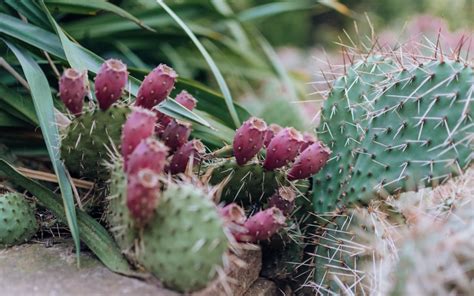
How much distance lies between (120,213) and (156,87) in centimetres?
28

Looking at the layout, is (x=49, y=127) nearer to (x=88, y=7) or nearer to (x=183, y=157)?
(x=183, y=157)

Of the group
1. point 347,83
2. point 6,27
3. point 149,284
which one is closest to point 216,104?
point 347,83

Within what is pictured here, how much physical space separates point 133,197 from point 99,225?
1.04 feet

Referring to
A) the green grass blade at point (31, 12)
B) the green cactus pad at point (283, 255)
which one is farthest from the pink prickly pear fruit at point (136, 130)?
the green grass blade at point (31, 12)

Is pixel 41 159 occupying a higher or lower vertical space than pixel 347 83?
lower

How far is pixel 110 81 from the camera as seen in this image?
1.20 metres

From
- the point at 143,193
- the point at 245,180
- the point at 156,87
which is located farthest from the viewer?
the point at 245,180

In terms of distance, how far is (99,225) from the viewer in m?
1.30

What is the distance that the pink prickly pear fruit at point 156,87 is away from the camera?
1253 mm

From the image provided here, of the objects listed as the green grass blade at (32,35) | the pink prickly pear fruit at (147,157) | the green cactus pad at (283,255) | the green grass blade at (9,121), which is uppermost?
the green grass blade at (32,35)

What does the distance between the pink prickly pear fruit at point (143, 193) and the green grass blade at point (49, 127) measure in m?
0.22

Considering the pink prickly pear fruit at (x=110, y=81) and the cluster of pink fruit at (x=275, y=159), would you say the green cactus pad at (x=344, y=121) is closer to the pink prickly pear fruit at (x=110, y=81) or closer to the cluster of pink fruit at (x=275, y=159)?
the cluster of pink fruit at (x=275, y=159)

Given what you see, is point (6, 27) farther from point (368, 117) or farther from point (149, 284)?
point (368, 117)

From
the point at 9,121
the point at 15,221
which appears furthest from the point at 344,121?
the point at 9,121
